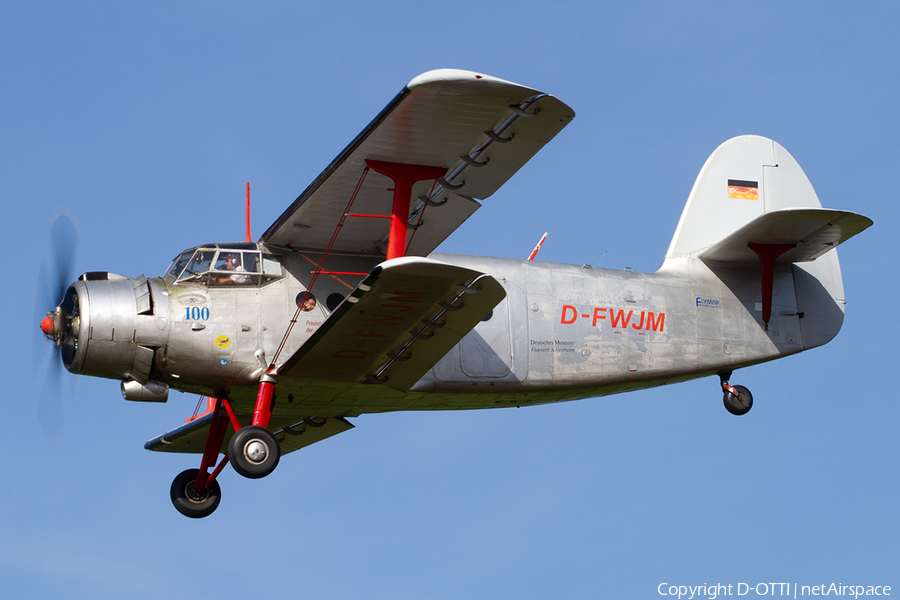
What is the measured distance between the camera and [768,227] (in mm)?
14781

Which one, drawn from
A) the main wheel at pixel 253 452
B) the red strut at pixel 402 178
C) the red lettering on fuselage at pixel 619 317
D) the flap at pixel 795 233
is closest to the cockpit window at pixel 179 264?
the main wheel at pixel 253 452

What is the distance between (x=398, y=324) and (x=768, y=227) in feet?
19.0

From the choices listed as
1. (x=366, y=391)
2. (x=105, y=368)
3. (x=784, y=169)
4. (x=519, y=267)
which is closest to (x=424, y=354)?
(x=366, y=391)

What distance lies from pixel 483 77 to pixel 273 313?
4138mm

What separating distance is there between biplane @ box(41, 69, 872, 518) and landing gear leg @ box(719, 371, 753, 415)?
0.9 inches

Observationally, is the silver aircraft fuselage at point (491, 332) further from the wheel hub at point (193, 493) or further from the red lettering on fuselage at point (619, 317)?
the wheel hub at point (193, 493)

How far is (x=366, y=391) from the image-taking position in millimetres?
13406

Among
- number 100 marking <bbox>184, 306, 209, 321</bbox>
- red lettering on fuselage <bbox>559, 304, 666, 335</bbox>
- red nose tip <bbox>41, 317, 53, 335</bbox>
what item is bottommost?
red nose tip <bbox>41, 317, 53, 335</bbox>

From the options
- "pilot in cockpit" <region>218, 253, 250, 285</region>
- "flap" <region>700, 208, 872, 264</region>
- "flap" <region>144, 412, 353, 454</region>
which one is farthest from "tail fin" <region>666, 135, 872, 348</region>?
"pilot in cockpit" <region>218, 253, 250, 285</region>

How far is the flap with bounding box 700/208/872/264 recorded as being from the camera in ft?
46.3

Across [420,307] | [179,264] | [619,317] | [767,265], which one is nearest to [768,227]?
[767,265]

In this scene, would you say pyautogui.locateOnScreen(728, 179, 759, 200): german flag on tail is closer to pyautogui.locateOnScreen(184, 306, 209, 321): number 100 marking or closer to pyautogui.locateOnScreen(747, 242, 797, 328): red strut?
pyautogui.locateOnScreen(747, 242, 797, 328): red strut

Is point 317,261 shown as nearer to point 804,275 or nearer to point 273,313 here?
point 273,313

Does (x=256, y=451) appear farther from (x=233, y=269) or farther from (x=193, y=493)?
(x=193, y=493)
